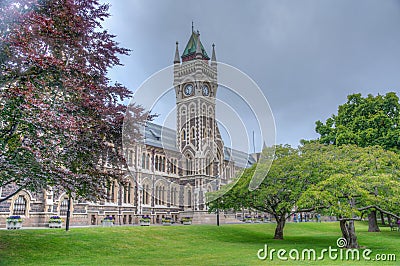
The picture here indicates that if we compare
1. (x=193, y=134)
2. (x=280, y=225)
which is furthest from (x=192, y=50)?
(x=280, y=225)

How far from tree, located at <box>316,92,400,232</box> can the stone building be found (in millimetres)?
21295

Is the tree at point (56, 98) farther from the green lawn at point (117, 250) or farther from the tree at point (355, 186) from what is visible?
the tree at point (355, 186)

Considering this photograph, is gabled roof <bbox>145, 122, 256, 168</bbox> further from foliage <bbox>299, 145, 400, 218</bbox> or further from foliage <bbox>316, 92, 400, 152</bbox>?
Answer: foliage <bbox>299, 145, 400, 218</bbox>

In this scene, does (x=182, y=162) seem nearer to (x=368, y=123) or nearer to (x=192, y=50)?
(x=192, y=50)

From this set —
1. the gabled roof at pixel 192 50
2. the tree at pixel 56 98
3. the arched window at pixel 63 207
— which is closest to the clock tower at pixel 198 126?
the gabled roof at pixel 192 50

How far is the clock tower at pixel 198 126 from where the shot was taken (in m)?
50.8

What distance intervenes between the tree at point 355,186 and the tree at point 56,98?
9.88 meters

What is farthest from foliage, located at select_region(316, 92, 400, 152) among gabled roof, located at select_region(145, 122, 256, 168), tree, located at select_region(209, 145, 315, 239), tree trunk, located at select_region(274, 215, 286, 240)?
gabled roof, located at select_region(145, 122, 256, 168)

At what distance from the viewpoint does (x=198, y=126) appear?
171ft

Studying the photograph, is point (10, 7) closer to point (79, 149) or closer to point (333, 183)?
point (79, 149)

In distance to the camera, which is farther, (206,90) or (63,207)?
(206,90)

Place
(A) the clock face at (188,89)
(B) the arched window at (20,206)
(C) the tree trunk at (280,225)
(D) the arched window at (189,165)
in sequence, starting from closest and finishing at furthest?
(C) the tree trunk at (280,225), (B) the arched window at (20,206), (D) the arched window at (189,165), (A) the clock face at (188,89)

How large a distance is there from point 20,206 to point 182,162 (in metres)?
29.4

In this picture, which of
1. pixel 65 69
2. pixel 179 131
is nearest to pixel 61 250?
pixel 65 69
